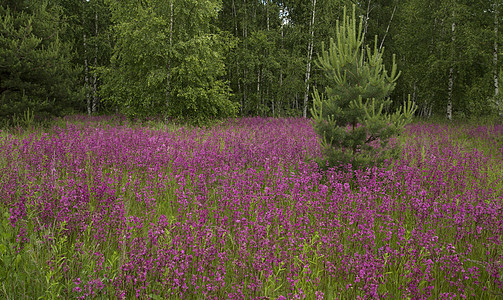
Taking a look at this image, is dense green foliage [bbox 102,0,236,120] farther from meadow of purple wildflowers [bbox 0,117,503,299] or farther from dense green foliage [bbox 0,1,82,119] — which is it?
meadow of purple wildflowers [bbox 0,117,503,299]

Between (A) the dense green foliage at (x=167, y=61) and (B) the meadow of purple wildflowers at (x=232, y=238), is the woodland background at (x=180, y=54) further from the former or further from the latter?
(B) the meadow of purple wildflowers at (x=232, y=238)

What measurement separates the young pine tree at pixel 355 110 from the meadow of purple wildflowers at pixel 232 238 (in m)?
0.52

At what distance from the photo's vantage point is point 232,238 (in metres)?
3.10

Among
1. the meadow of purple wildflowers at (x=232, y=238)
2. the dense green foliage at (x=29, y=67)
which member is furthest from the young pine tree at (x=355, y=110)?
the dense green foliage at (x=29, y=67)

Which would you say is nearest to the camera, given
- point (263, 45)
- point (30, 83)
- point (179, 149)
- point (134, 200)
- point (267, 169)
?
point (134, 200)

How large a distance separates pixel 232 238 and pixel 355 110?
360 centimetres

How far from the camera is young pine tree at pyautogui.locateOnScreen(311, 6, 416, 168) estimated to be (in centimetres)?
540

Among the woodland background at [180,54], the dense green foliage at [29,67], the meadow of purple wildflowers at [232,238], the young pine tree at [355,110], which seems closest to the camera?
the meadow of purple wildflowers at [232,238]

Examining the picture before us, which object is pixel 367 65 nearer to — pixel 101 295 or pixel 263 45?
pixel 101 295

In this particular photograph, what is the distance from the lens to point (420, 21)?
22.0 metres

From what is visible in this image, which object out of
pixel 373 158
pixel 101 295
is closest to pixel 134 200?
pixel 101 295

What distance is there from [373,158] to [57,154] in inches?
226

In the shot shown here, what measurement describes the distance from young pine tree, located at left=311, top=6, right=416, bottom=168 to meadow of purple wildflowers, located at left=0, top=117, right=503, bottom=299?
0.52 metres

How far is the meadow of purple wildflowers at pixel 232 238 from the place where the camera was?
2.16 metres
